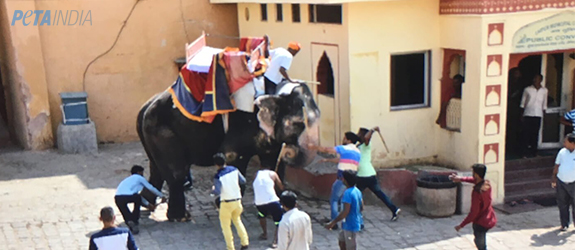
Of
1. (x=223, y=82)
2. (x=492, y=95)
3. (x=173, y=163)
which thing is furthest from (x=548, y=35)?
(x=173, y=163)

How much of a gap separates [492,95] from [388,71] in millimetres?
1665

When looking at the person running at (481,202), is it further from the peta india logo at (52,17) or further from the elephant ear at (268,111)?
the peta india logo at (52,17)

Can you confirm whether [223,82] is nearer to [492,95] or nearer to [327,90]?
[327,90]

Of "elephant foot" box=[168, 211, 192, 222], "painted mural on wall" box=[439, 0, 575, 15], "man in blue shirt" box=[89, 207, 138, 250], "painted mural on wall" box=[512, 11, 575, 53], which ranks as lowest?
"elephant foot" box=[168, 211, 192, 222]

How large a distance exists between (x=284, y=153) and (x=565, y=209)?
4.10 metres

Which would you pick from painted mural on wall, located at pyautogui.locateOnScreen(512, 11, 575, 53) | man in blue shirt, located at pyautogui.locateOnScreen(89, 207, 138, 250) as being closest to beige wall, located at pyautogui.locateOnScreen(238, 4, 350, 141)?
painted mural on wall, located at pyautogui.locateOnScreen(512, 11, 575, 53)

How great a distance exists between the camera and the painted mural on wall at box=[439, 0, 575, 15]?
10.6 metres

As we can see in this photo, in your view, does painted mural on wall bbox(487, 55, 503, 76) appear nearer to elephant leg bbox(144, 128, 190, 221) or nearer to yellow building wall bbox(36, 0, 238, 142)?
elephant leg bbox(144, 128, 190, 221)

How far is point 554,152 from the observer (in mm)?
12664

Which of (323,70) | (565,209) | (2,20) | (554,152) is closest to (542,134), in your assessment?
(554,152)

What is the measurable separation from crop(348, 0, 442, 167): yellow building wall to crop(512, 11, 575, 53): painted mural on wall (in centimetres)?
135

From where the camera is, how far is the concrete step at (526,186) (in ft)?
38.2

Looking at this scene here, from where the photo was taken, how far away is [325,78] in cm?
1230

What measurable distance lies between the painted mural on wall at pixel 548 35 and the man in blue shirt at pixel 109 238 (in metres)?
6.96
